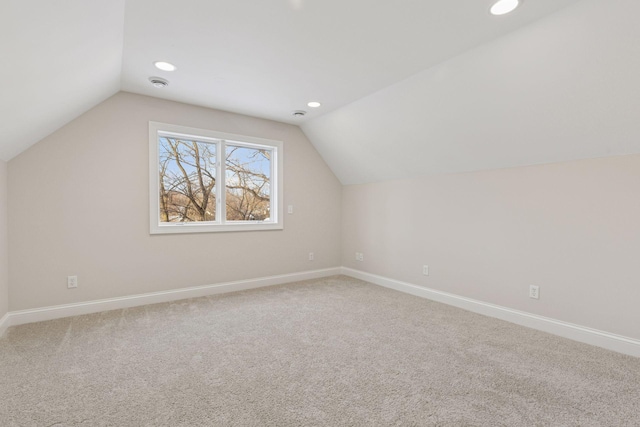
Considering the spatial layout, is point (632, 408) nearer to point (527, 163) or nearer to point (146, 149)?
point (527, 163)

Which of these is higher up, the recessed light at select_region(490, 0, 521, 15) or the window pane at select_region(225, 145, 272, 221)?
the recessed light at select_region(490, 0, 521, 15)

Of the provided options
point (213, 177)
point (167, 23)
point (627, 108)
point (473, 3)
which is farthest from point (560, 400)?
point (213, 177)

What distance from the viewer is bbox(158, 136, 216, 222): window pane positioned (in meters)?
3.63

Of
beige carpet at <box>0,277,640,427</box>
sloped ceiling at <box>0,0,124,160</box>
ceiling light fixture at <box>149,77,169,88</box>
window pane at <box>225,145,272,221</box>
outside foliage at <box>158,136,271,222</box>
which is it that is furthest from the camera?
window pane at <box>225,145,272,221</box>

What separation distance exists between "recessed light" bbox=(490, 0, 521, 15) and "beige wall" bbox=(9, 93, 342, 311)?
9.82 ft

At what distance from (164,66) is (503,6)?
8.49 ft

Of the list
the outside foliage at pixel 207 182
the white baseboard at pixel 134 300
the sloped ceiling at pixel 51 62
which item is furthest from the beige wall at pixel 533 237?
the sloped ceiling at pixel 51 62

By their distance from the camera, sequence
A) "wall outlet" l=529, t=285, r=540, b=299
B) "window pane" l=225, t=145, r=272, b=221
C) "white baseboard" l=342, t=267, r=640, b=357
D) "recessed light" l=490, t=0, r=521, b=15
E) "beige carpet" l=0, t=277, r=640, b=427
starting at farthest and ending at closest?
1. "window pane" l=225, t=145, r=272, b=221
2. "wall outlet" l=529, t=285, r=540, b=299
3. "white baseboard" l=342, t=267, r=640, b=357
4. "recessed light" l=490, t=0, r=521, b=15
5. "beige carpet" l=0, t=277, r=640, b=427

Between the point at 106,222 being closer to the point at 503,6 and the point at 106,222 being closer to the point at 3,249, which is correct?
the point at 3,249

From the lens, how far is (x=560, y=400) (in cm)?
168

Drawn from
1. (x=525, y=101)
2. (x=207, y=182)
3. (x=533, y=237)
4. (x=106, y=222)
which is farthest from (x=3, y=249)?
(x=533, y=237)

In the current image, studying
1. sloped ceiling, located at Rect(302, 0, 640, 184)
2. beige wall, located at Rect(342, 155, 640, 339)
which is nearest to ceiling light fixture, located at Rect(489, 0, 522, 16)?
sloped ceiling, located at Rect(302, 0, 640, 184)

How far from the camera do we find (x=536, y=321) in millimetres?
2723

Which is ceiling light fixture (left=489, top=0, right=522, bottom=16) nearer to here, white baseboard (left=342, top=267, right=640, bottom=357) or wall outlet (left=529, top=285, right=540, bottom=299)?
wall outlet (left=529, top=285, right=540, bottom=299)
